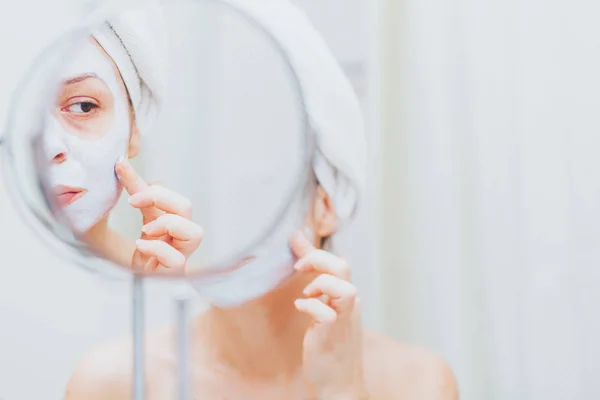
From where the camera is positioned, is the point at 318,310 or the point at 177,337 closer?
the point at 177,337

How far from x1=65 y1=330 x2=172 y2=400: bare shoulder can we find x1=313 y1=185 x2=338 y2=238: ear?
205mm

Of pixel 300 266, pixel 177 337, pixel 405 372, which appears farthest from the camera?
pixel 405 372

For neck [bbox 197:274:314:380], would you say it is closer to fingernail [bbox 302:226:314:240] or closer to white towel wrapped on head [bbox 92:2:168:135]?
fingernail [bbox 302:226:314:240]

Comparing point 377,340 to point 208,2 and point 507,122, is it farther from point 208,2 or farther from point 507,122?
point 208,2

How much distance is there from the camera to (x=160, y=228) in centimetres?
66

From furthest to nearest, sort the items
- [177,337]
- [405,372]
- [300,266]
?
1. [405,372]
2. [300,266]
3. [177,337]

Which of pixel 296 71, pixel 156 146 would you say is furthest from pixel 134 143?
pixel 296 71

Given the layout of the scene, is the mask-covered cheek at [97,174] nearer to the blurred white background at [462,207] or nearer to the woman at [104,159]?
the woman at [104,159]

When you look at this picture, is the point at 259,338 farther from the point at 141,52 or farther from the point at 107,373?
the point at 141,52

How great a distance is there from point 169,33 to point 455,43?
0.37 m

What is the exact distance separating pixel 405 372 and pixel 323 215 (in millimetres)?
230

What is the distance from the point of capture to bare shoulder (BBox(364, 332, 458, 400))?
819 millimetres

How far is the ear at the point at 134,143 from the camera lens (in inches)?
26.2

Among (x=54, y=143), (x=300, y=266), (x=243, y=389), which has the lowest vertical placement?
(x=243, y=389)
